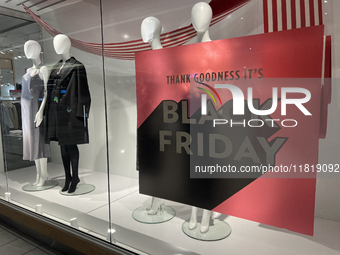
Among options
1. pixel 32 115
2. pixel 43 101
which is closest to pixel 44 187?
pixel 32 115

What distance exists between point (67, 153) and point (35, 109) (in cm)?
57

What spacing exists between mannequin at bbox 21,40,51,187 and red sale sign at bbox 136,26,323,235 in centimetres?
140

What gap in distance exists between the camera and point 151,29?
A: 1642mm

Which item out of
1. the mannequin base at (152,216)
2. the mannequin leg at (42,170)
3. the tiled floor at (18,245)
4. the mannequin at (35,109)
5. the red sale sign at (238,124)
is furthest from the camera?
the mannequin leg at (42,170)

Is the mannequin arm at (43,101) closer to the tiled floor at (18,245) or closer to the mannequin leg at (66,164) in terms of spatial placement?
the mannequin leg at (66,164)

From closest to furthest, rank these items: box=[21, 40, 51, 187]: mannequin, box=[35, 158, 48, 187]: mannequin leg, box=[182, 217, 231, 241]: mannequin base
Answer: box=[182, 217, 231, 241]: mannequin base < box=[21, 40, 51, 187]: mannequin < box=[35, 158, 48, 187]: mannequin leg

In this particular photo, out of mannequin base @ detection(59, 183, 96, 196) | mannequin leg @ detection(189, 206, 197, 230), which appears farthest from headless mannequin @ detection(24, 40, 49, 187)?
mannequin leg @ detection(189, 206, 197, 230)

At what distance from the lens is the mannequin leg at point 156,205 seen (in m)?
1.74

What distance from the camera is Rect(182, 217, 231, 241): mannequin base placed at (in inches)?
63.1

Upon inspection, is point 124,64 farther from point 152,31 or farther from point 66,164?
point 66,164

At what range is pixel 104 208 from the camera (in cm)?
202

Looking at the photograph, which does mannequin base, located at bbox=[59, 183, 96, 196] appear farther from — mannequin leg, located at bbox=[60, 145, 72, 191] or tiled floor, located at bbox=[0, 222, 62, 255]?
tiled floor, located at bbox=[0, 222, 62, 255]

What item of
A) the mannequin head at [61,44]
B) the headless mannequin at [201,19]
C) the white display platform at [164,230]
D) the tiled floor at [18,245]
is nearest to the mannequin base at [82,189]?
the white display platform at [164,230]

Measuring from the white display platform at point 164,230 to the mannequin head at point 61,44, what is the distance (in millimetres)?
1076
